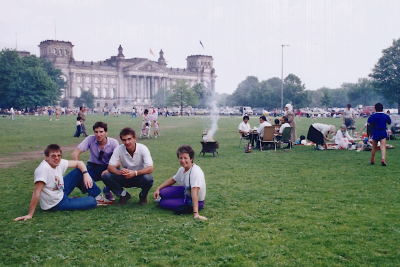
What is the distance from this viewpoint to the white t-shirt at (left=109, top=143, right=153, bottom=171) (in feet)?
21.7

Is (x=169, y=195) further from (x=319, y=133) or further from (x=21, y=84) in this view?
(x=21, y=84)

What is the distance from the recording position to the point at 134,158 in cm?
665

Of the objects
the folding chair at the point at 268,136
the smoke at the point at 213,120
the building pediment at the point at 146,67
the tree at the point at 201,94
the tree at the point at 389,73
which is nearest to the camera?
the smoke at the point at 213,120

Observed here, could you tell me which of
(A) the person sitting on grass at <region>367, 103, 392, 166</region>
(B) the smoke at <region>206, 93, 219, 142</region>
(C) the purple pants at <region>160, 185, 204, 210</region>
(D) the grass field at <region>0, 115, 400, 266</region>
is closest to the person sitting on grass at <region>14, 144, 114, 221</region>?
(D) the grass field at <region>0, 115, 400, 266</region>

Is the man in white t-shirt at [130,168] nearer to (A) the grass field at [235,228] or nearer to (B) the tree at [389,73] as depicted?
(A) the grass field at [235,228]

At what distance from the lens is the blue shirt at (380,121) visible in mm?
11000

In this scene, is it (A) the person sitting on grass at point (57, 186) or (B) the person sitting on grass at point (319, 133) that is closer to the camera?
(A) the person sitting on grass at point (57, 186)

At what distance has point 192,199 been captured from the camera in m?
6.03

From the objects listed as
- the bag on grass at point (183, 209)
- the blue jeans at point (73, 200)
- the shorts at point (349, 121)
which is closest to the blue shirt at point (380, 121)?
the bag on grass at point (183, 209)

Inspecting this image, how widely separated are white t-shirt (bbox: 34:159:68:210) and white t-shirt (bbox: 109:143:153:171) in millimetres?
839

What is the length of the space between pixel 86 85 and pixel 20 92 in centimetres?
4774

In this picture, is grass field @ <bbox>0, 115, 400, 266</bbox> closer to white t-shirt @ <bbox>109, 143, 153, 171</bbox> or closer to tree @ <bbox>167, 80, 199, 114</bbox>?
white t-shirt @ <bbox>109, 143, 153, 171</bbox>

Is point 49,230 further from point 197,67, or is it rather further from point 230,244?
point 197,67

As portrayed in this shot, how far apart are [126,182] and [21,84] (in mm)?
71823
